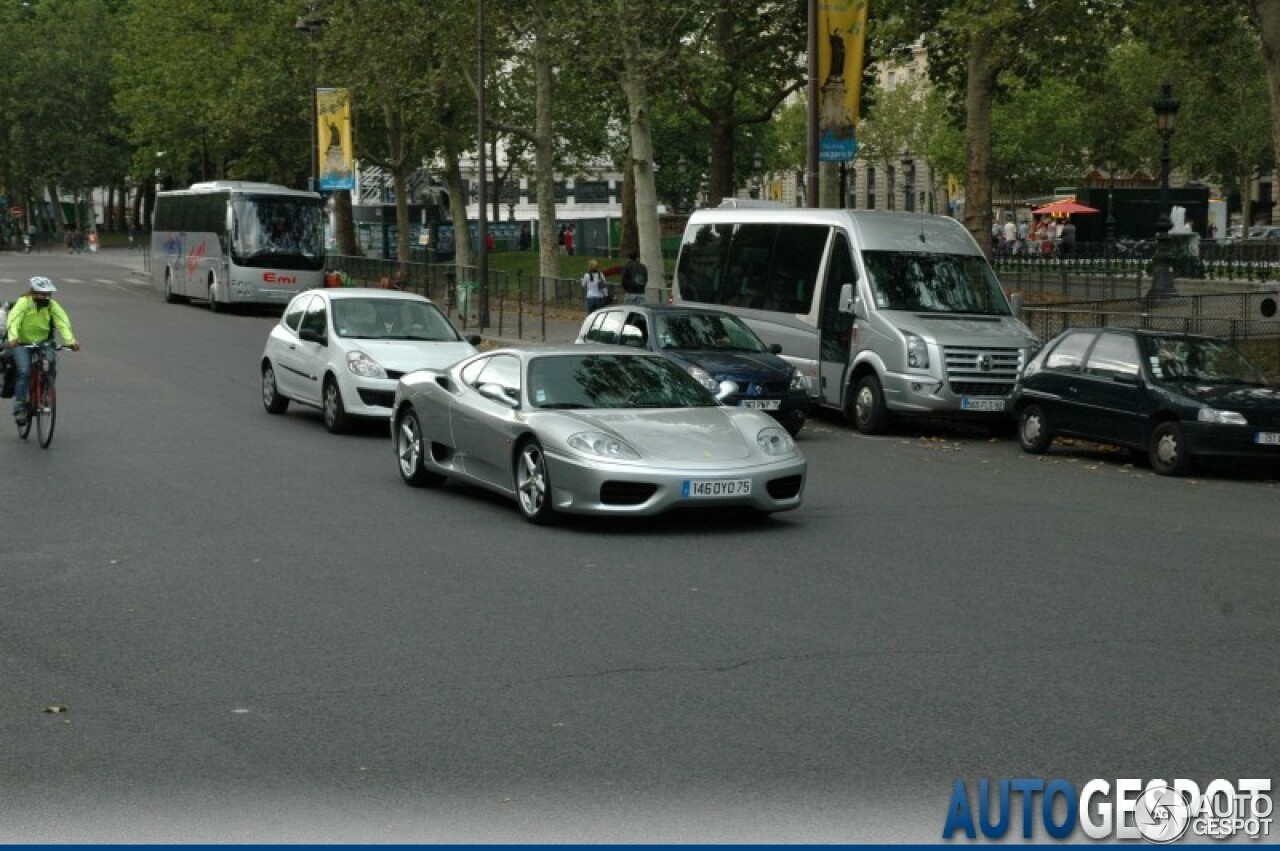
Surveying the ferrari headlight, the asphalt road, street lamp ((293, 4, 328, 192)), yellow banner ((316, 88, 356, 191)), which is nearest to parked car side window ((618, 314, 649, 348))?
the ferrari headlight

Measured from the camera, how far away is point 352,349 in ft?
69.3

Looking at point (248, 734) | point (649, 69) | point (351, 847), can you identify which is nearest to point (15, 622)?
point (248, 734)

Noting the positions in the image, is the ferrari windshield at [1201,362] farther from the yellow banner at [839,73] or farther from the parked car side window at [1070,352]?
the yellow banner at [839,73]

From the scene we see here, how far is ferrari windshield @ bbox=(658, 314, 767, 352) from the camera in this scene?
2208 cm

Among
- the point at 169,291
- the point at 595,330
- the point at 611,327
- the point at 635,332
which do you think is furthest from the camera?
the point at 169,291

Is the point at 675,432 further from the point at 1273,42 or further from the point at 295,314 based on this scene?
the point at 1273,42

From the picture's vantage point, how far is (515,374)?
48.8 ft

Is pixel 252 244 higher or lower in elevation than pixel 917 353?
higher

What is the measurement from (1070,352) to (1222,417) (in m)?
2.75

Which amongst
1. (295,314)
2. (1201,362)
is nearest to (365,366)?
(295,314)

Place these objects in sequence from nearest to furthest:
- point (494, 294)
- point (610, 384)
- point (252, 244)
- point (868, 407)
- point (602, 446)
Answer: point (602, 446), point (610, 384), point (868, 407), point (252, 244), point (494, 294)

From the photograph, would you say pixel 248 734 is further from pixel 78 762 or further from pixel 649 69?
pixel 649 69

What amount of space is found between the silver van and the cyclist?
30.2ft

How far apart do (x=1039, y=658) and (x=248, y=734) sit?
3.71 m
